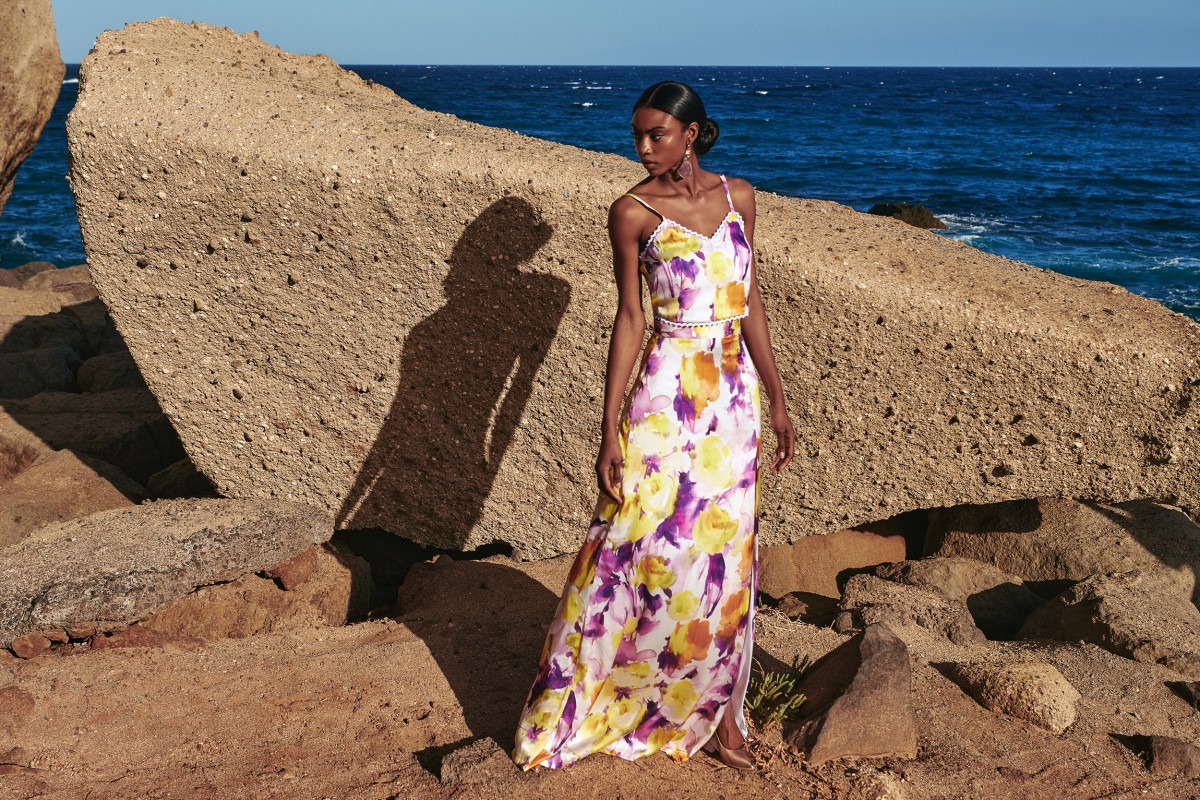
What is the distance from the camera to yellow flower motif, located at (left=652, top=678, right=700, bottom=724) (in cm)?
286

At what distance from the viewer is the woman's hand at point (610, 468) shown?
265 cm

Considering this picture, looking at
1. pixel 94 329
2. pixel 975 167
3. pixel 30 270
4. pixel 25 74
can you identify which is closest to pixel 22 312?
pixel 94 329

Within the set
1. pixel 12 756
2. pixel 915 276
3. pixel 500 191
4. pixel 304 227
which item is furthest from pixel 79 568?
pixel 915 276

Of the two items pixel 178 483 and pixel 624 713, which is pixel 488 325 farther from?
pixel 178 483

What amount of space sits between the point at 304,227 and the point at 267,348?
544 millimetres

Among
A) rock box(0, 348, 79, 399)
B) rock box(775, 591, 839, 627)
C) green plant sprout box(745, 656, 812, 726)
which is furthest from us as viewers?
rock box(0, 348, 79, 399)

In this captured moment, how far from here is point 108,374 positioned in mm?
6227

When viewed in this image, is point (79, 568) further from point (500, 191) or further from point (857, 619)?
point (857, 619)

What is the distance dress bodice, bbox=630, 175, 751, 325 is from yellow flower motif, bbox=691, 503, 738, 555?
51 centimetres

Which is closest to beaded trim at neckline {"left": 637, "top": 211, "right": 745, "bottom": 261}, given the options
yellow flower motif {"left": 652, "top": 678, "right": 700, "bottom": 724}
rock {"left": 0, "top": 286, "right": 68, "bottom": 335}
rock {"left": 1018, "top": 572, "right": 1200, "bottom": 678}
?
yellow flower motif {"left": 652, "top": 678, "right": 700, "bottom": 724}

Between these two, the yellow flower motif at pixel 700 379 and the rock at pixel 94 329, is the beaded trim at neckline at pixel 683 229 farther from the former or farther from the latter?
the rock at pixel 94 329

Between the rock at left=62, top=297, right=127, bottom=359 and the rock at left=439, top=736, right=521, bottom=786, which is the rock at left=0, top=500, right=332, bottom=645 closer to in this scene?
the rock at left=439, top=736, right=521, bottom=786

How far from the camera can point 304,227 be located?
12.3 ft

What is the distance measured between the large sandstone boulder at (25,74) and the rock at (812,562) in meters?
4.02
